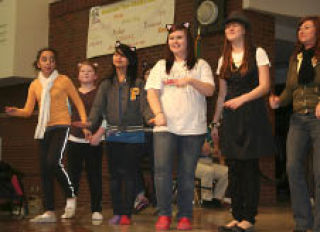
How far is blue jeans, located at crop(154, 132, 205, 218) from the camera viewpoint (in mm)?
4148

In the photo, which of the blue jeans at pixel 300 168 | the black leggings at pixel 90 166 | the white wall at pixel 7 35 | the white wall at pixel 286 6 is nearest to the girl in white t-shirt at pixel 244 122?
the blue jeans at pixel 300 168

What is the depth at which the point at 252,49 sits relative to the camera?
3918 millimetres

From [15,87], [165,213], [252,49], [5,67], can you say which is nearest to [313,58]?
[252,49]

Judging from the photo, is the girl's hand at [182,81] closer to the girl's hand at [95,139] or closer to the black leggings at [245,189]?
the black leggings at [245,189]

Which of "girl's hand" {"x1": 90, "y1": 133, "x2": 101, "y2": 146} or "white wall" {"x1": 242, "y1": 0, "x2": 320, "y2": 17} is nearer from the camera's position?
"girl's hand" {"x1": 90, "y1": 133, "x2": 101, "y2": 146}

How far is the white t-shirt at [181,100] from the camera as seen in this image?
4.12 m

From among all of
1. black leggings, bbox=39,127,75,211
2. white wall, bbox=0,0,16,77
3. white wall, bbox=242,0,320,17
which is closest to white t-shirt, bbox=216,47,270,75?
black leggings, bbox=39,127,75,211

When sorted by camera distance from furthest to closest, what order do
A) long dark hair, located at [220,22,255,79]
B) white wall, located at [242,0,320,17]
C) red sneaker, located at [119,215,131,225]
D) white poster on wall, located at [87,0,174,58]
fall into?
white poster on wall, located at [87,0,174,58] < white wall, located at [242,0,320,17] < red sneaker, located at [119,215,131,225] < long dark hair, located at [220,22,255,79]

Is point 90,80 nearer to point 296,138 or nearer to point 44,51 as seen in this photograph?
point 44,51

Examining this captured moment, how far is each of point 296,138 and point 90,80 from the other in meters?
2.46

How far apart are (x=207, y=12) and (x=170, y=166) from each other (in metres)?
4.00

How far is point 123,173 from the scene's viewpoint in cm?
472

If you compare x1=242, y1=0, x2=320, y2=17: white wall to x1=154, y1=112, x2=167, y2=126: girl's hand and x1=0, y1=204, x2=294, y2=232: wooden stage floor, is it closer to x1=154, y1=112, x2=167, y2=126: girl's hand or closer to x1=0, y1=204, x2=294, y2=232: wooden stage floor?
x1=0, y1=204, x2=294, y2=232: wooden stage floor

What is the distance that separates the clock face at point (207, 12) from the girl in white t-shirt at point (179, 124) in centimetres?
345
